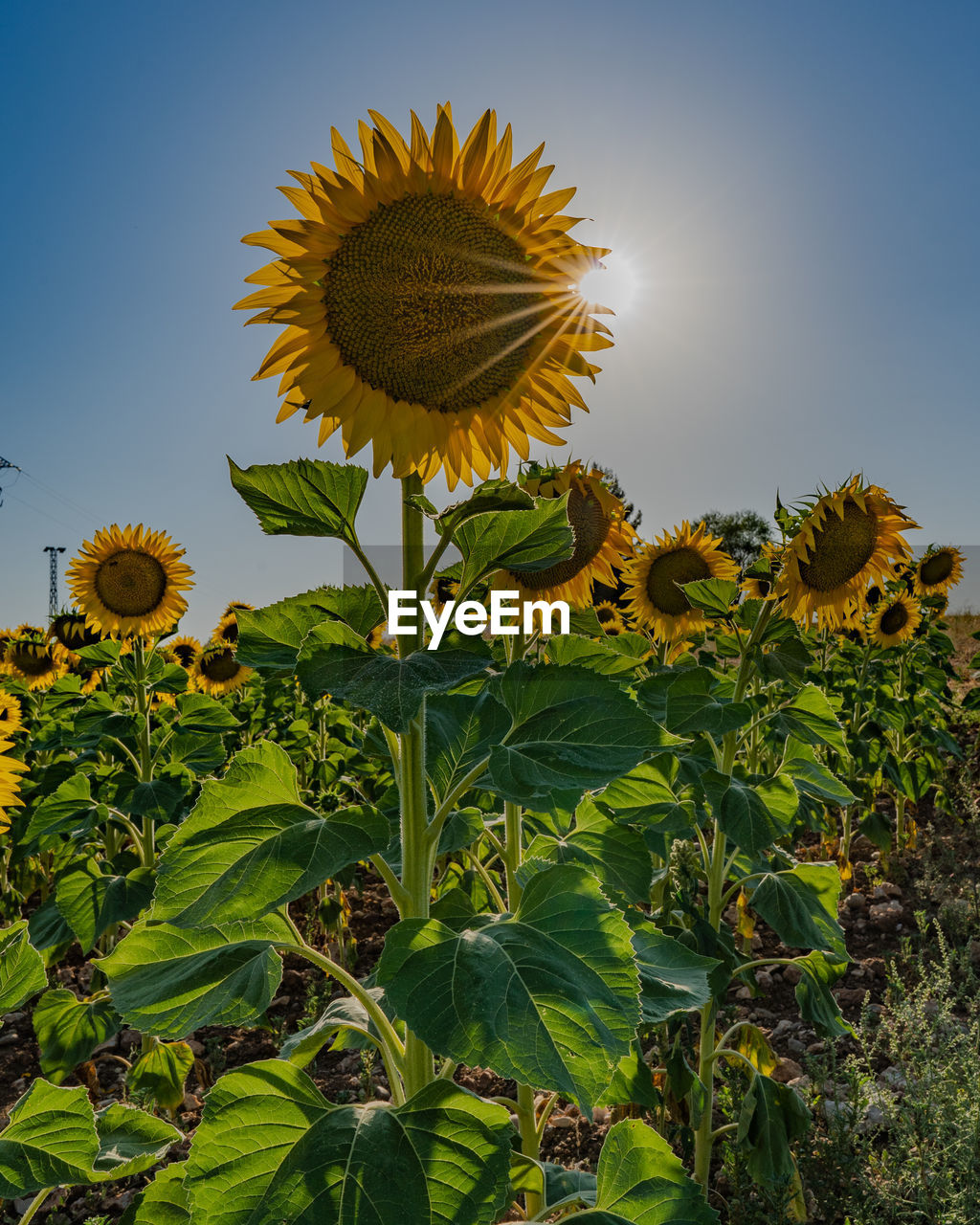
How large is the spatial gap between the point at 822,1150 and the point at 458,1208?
7.74 feet

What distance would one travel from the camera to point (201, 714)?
13.3ft

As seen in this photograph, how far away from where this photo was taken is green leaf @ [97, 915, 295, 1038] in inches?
49.5

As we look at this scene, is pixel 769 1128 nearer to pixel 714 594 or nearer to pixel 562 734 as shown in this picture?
pixel 714 594

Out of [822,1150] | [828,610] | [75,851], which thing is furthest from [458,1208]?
[75,851]

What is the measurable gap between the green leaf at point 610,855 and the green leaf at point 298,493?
2.60 ft

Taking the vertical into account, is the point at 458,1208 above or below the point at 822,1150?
above

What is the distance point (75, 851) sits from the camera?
433 cm

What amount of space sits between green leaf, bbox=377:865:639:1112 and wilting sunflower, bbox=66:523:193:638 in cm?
457

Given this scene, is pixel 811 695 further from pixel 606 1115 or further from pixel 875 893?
pixel 875 893

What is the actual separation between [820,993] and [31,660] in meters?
7.92

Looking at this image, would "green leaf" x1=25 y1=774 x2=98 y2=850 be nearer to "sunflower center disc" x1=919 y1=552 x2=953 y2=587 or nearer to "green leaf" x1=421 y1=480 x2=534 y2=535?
"green leaf" x1=421 y1=480 x2=534 y2=535

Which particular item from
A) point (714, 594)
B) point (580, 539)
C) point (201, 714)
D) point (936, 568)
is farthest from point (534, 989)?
point (936, 568)

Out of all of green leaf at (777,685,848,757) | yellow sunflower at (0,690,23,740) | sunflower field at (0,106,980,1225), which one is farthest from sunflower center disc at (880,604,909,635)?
yellow sunflower at (0,690,23,740)

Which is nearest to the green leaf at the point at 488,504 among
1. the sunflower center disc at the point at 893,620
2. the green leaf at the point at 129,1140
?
the green leaf at the point at 129,1140
